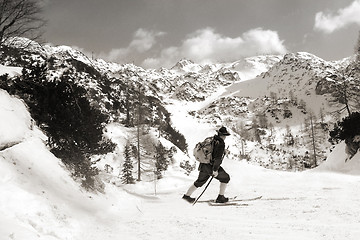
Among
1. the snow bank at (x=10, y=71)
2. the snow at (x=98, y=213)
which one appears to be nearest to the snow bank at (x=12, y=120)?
the snow at (x=98, y=213)

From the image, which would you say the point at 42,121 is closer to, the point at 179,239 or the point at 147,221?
the point at 147,221

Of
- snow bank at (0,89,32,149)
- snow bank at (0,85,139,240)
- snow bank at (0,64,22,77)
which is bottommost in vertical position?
snow bank at (0,85,139,240)

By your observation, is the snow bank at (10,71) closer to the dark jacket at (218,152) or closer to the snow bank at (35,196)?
the snow bank at (35,196)

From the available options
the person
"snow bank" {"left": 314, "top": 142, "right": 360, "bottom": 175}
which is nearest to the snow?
the person

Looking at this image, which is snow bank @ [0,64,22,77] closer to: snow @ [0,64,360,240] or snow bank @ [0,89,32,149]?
snow bank @ [0,89,32,149]

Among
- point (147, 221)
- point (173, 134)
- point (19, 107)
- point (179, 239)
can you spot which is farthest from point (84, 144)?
point (173, 134)

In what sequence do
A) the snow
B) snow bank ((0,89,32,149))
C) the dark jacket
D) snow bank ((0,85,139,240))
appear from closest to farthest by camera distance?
snow bank ((0,85,139,240)) → the snow → snow bank ((0,89,32,149)) → the dark jacket

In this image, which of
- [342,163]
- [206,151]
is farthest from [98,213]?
[342,163]

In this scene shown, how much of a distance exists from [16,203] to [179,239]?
2781 mm

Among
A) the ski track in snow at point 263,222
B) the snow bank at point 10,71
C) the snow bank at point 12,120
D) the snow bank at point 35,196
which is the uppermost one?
the snow bank at point 10,71

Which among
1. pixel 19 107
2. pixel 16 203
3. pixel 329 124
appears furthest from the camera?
pixel 329 124

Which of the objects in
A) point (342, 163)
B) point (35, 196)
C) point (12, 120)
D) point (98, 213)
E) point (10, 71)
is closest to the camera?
point (35, 196)

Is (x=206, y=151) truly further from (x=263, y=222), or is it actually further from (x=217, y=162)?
(x=263, y=222)

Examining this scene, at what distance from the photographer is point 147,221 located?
256 inches
